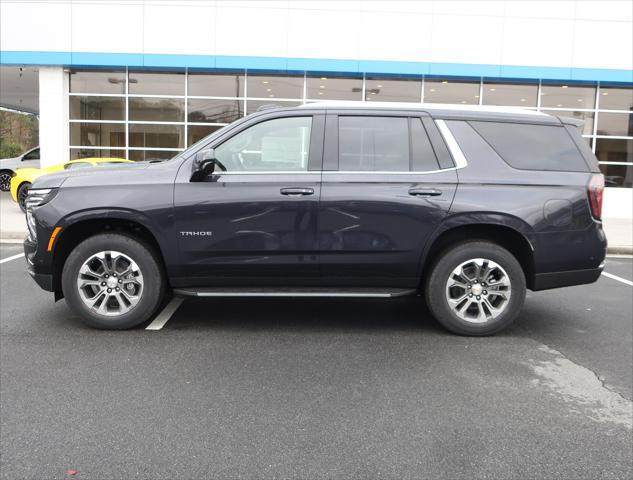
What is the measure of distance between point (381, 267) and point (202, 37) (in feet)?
43.8

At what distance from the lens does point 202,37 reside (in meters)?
16.1

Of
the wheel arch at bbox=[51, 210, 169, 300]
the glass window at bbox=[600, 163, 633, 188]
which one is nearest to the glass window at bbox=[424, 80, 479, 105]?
the glass window at bbox=[600, 163, 633, 188]

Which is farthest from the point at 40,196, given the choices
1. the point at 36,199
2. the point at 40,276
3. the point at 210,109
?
the point at 210,109

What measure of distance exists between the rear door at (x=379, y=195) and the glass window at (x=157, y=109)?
13091 millimetres

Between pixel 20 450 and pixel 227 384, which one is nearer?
pixel 20 450

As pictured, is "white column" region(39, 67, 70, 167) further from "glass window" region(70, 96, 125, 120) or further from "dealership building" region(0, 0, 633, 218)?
"glass window" region(70, 96, 125, 120)

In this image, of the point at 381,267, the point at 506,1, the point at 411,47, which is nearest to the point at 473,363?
the point at 381,267

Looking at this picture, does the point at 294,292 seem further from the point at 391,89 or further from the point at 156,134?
the point at 156,134

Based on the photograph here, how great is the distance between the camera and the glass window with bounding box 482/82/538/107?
16969mm

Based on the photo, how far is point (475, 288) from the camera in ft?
15.9

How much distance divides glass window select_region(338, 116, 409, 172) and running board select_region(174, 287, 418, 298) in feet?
3.38

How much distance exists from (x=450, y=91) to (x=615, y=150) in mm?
5312

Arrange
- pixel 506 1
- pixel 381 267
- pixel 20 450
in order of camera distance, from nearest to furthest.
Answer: pixel 20 450
pixel 381 267
pixel 506 1

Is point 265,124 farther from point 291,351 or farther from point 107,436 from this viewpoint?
point 107,436
